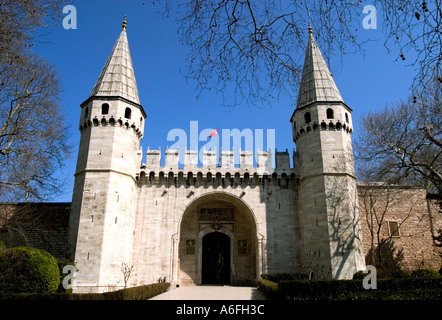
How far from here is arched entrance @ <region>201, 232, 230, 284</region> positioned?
20.5 meters

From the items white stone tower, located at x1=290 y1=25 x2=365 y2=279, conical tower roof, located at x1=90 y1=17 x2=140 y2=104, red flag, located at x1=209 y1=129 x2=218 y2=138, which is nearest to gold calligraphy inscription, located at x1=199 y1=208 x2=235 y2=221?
white stone tower, located at x1=290 y1=25 x2=365 y2=279

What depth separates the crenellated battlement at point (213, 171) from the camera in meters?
20.0

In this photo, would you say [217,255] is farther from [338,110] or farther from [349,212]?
[338,110]

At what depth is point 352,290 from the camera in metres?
12.3

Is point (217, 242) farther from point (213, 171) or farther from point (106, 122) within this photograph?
point (106, 122)

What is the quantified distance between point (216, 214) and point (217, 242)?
1.71 m

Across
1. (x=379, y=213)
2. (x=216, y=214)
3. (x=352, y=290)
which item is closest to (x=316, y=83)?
(x=379, y=213)

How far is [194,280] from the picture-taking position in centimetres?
2005

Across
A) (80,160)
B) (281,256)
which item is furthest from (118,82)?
(281,256)

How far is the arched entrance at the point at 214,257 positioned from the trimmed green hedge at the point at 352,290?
7.40 metres

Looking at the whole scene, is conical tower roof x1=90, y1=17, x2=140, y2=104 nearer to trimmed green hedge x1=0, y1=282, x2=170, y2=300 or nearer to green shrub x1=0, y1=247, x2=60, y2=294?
green shrub x1=0, y1=247, x2=60, y2=294

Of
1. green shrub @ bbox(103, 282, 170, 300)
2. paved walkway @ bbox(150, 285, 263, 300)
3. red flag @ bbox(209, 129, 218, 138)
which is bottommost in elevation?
paved walkway @ bbox(150, 285, 263, 300)
